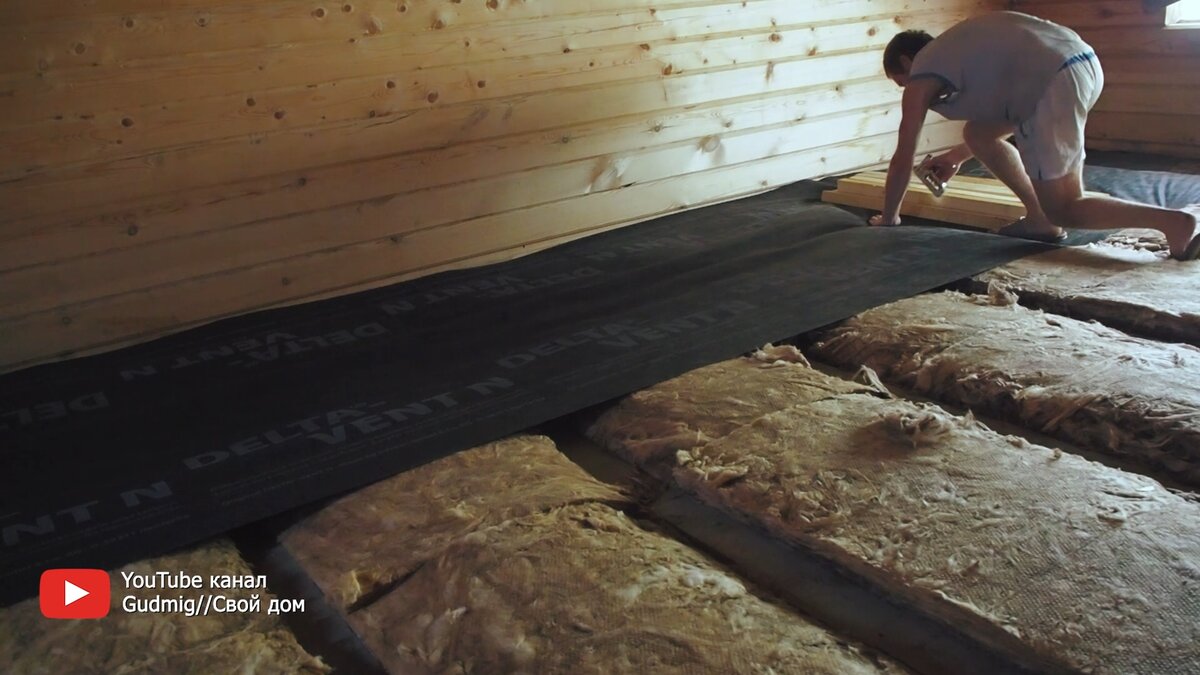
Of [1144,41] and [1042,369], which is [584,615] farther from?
[1144,41]

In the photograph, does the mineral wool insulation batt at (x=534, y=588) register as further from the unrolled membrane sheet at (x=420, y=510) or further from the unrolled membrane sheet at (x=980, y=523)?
the unrolled membrane sheet at (x=980, y=523)

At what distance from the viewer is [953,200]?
3191 mm

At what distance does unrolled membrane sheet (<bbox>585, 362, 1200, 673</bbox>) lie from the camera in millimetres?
1097

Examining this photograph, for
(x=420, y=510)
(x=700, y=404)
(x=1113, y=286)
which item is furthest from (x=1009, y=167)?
(x=420, y=510)

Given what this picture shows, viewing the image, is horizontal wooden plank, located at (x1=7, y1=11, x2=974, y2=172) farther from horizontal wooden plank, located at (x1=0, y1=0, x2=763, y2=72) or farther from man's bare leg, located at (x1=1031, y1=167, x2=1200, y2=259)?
man's bare leg, located at (x1=1031, y1=167, x2=1200, y2=259)

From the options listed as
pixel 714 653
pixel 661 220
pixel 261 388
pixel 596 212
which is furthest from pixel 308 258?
pixel 714 653

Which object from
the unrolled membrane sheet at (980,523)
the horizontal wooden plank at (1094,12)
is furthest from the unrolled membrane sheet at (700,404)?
the horizontal wooden plank at (1094,12)

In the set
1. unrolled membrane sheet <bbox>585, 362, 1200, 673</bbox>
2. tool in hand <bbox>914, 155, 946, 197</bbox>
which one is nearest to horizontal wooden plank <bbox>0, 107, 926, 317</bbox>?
tool in hand <bbox>914, 155, 946, 197</bbox>

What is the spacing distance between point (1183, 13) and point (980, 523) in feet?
13.0

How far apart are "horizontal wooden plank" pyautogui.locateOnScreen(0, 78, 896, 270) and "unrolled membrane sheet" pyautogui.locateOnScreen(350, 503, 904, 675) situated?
178cm

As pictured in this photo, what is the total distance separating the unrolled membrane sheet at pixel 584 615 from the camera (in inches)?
43.9

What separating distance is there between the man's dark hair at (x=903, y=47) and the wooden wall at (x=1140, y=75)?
196 cm

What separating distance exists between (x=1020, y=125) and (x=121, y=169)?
2.63 meters

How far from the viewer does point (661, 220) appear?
11.8 feet
